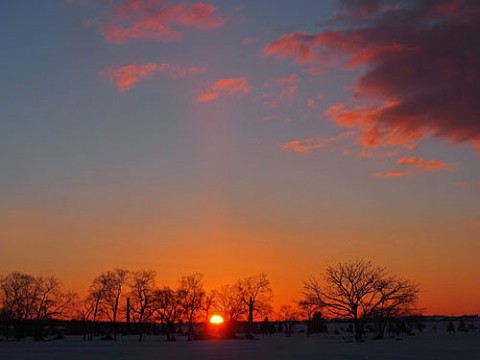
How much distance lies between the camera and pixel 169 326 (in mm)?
95312

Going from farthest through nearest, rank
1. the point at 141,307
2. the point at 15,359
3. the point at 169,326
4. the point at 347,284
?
the point at 141,307
the point at 169,326
the point at 347,284
the point at 15,359

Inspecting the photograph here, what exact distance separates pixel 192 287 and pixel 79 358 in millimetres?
75441

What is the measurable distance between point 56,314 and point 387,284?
68627 mm

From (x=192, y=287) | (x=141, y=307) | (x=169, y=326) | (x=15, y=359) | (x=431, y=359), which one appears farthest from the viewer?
(x=192, y=287)

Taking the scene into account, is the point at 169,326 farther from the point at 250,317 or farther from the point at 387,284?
the point at 387,284

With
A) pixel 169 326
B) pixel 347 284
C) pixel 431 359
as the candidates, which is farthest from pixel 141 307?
pixel 431 359

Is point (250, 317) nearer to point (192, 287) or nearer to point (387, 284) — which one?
point (192, 287)

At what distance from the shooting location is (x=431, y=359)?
125 ft

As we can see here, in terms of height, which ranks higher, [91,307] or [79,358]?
[91,307]

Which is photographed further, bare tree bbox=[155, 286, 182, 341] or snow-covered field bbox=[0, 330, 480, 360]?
bare tree bbox=[155, 286, 182, 341]

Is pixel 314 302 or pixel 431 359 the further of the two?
pixel 314 302

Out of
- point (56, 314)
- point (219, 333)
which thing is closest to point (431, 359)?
point (219, 333)

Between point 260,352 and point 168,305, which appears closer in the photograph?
point 260,352

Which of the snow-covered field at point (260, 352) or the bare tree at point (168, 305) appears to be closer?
the snow-covered field at point (260, 352)
